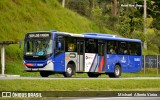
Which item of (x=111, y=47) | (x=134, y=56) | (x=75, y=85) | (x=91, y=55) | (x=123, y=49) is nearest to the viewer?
(x=75, y=85)

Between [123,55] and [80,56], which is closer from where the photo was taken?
[80,56]

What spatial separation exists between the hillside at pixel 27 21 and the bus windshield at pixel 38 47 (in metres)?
7.47

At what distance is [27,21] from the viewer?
49875mm

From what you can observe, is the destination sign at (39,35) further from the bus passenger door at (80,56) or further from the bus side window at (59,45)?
the bus passenger door at (80,56)

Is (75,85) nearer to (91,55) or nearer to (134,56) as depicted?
(91,55)

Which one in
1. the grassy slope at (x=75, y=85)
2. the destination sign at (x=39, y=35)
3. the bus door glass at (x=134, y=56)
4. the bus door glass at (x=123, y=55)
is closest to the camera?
the grassy slope at (x=75, y=85)

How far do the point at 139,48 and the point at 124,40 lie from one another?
2.65 metres

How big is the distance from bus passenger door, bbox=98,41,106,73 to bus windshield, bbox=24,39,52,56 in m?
5.52

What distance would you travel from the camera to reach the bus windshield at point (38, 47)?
32891 mm

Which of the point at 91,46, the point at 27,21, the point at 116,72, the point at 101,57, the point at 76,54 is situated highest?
the point at 27,21

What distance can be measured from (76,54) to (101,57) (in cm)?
332

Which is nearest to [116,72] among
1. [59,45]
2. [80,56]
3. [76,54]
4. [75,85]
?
[80,56]

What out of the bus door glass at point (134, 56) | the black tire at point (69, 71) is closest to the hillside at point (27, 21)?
the black tire at point (69, 71)

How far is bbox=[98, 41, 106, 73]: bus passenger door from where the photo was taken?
37.3 meters
